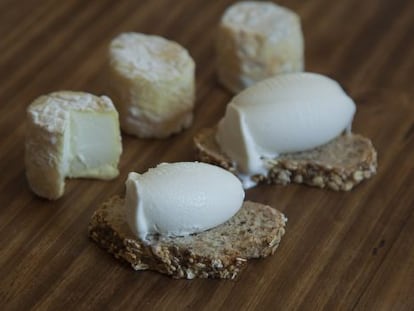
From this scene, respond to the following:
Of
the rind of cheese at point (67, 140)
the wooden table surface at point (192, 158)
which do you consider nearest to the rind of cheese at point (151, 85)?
the wooden table surface at point (192, 158)

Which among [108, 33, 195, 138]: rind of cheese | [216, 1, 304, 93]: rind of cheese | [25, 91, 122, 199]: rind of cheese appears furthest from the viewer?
[216, 1, 304, 93]: rind of cheese

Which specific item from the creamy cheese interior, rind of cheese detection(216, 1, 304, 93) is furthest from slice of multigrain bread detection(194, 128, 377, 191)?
rind of cheese detection(216, 1, 304, 93)

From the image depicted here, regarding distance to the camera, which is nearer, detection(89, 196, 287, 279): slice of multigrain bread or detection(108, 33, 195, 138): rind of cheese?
detection(89, 196, 287, 279): slice of multigrain bread

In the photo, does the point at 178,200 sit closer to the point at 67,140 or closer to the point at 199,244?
the point at 199,244

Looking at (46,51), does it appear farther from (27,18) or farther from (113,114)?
(113,114)

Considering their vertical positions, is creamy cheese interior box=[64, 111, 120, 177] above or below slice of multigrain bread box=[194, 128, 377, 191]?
above

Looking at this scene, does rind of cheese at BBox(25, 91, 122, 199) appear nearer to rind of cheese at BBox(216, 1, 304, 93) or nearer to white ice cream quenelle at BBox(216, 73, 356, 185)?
white ice cream quenelle at BBox(216, 73, 356, 185)
